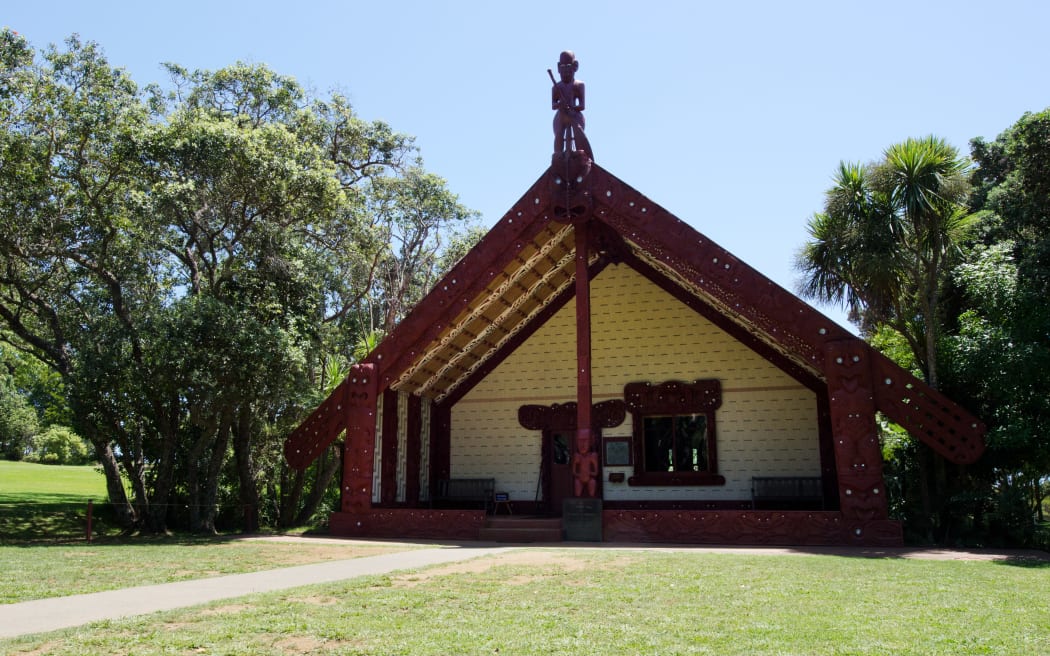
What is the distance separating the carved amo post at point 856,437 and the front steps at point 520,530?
5197 mm

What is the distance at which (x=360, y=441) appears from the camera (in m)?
15.8

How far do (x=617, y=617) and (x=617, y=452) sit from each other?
1303 cm

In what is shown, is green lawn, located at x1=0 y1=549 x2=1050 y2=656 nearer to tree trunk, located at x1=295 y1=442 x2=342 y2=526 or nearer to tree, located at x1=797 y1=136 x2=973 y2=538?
tree, located at x1=797 y1=136 x2=973 y2=538

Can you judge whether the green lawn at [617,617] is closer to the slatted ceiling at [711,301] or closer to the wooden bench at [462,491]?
the slatted ceiling at [711,301]

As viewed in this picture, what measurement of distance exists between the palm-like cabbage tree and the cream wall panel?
3.00 meters

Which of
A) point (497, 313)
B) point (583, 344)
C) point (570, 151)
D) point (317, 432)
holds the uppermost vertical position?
point (570, 151)

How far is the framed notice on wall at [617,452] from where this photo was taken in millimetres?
19016

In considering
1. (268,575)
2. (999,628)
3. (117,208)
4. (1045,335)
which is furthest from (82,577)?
(1045,335)

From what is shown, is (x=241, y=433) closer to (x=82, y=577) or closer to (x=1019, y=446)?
(x=82, y=577)

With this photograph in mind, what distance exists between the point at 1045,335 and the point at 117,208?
18.9m

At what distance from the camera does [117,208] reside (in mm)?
17219

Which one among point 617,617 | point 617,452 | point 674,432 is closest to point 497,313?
point 617,452

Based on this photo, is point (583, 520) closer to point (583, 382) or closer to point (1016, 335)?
point (583, 382)

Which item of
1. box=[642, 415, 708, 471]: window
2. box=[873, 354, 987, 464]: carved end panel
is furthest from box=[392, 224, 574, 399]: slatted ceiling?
box=[873, 354, 987, 464]: carved end panel
